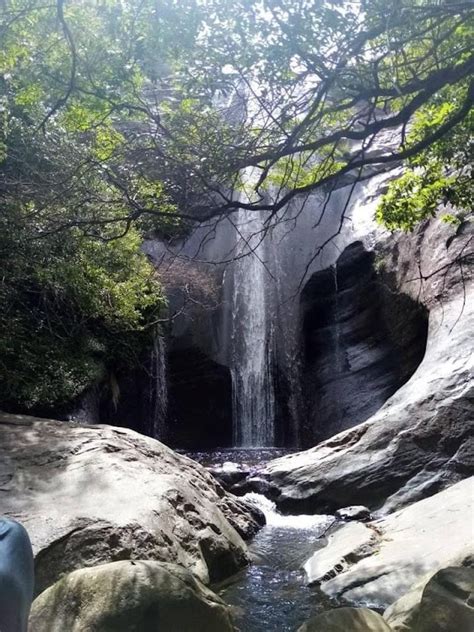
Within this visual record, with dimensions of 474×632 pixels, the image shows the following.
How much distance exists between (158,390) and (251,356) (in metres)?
2.61

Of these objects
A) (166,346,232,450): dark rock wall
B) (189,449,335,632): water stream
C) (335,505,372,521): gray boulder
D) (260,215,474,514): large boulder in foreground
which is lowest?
(189,449,335,632): water stream

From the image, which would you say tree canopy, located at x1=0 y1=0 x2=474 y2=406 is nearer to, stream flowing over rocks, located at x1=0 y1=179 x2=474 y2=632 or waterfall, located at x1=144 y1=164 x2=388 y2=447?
stream flowing over rocks, located at x1=0 y1=179 x2=474 y2=632

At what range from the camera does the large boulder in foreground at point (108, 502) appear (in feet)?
15.2

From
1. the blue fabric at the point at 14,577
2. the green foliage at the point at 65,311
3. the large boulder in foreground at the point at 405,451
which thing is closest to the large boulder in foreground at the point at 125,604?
the blue fabric at the point at 14,577

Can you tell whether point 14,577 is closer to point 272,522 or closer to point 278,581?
point 278,581

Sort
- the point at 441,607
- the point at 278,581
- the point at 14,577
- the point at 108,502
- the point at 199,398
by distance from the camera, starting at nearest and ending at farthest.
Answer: the point at 14,577 < the point at 441,607 < the point at 108,502 < the point at 278,581 < the point at 199,398

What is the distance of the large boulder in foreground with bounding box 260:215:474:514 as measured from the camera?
756 centimetres

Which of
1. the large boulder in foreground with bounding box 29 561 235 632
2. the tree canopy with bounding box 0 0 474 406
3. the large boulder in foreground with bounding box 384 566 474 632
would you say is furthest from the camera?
the tree canopy with bounding box 0 0 474 406

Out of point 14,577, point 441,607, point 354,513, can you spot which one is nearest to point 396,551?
point 441,607

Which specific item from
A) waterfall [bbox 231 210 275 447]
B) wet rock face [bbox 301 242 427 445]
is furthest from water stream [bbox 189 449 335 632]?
waterfall [bbox 231 210 275 447]

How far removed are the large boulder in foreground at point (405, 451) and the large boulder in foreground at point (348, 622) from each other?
12.8ft

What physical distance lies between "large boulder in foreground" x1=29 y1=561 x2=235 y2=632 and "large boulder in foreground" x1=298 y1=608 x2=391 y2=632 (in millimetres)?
570

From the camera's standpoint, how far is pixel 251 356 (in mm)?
16109

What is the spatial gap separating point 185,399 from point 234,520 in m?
8.87
